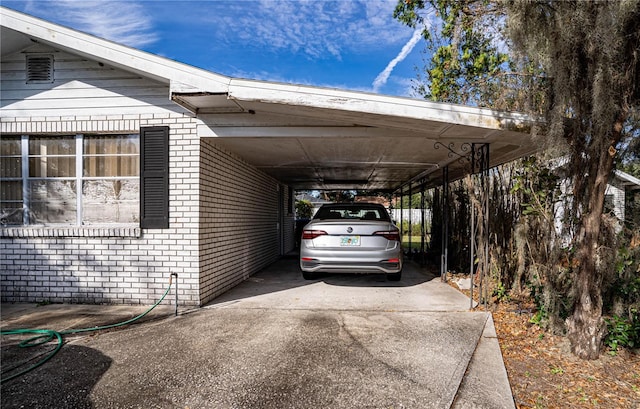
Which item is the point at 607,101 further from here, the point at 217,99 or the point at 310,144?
the point at 217,99

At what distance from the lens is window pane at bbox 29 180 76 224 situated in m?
5.09

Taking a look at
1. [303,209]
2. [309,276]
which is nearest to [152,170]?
[309,276]

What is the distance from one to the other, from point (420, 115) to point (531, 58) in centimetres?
117

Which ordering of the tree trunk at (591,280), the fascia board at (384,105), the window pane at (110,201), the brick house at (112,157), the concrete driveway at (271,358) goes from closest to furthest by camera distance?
the concrete driveway at (271,358)
the tree trunk at (591,280)
the fascia board at (384,105)
the brick house at (112,157)
the window pane at (110,201)

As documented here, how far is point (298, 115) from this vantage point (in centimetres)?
465

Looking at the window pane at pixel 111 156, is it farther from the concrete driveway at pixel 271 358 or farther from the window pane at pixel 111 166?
the concrete driveway at pixel 271 358

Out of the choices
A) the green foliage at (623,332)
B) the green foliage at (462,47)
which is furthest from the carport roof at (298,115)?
the green foliage at (623,332)

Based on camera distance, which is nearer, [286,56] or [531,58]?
[531,58]

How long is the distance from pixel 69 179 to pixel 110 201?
72 cm

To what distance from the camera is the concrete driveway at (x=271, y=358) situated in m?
2.54

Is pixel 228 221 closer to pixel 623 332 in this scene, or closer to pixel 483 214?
pixel 483 214

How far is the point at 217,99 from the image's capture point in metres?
4.39

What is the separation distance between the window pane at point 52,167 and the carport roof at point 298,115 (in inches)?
61.7

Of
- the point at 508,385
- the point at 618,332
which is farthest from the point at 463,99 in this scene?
the point at 508,385
